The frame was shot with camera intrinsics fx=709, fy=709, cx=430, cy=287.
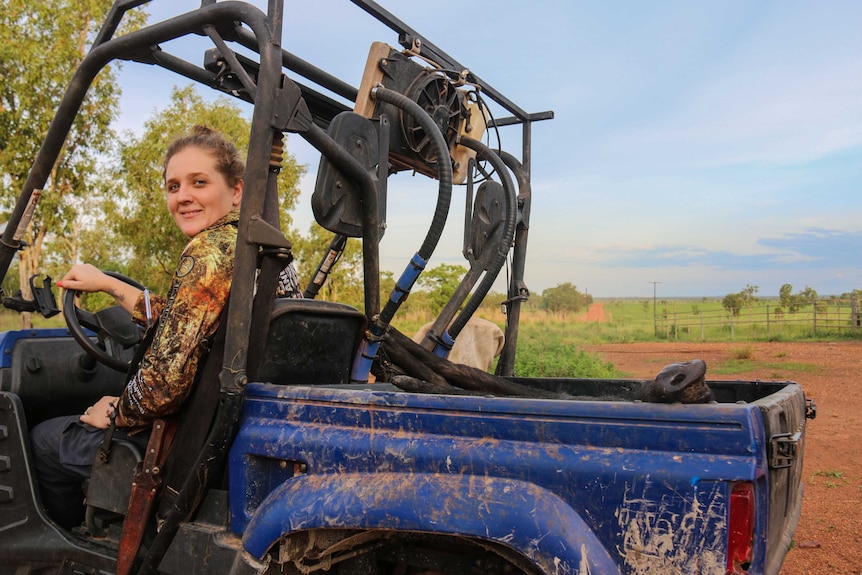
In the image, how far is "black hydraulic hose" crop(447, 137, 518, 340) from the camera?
372 centimetres

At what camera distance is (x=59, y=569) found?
8.03 ft

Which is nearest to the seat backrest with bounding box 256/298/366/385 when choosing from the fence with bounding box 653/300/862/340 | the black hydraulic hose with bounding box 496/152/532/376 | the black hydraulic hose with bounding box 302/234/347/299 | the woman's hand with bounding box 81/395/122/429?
the woman's hand with bounding box 81/395/122/429

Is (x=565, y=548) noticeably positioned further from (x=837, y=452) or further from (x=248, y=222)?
(x=837, y=452)

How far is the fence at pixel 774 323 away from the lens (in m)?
25.1

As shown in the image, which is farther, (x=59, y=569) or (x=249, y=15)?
(x=59, y=569)

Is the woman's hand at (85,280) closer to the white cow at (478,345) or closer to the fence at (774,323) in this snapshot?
the white cow at (478,345)

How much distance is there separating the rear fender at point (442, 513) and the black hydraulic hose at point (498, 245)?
76.0 inches

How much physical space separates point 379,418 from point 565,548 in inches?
22.1

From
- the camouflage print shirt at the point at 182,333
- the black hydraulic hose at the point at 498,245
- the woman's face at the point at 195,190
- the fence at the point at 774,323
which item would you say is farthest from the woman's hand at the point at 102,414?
the fence at the point at 774,323

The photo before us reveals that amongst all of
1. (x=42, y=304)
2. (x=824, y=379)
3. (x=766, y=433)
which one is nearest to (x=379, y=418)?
(x=766, y=433)

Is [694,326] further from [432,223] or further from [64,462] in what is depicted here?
[64,462]

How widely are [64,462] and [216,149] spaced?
123 centimetres

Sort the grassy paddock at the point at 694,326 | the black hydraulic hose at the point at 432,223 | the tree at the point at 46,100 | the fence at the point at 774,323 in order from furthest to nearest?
the fence at the point at 774,323 → the grassy paddock at the point at 694,326 → the tree at the point at 46,100 → the black hydraulic hose at the point at 432,223

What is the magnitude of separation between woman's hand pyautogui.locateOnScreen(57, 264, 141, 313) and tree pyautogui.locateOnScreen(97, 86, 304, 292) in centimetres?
1145
